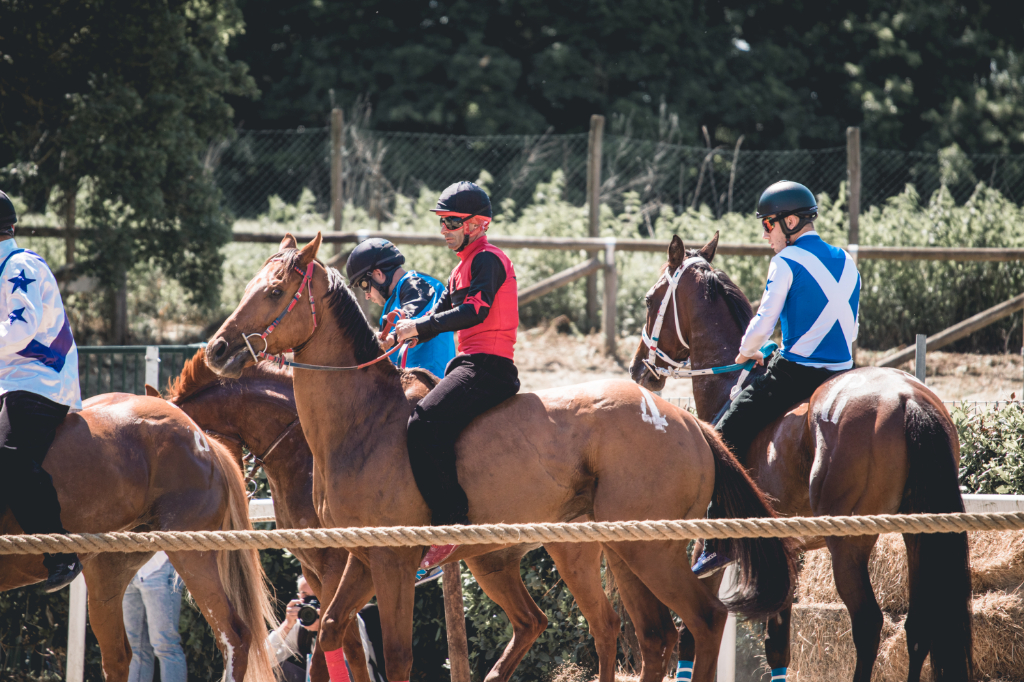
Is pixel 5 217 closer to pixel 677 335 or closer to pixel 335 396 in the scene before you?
pixel 335 396

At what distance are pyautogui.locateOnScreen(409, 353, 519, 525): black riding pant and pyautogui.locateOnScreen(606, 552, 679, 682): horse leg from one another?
956 millimetres

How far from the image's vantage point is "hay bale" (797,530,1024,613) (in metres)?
5.58

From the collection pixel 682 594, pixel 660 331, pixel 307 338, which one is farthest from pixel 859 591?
pixel 307 338

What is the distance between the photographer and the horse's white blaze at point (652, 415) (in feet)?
14.7

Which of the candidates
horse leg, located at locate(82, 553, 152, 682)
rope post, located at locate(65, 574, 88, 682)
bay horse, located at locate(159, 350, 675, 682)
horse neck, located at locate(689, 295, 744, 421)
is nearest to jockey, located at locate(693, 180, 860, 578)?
horse neck, located at locate(689, 295, 744, 421)

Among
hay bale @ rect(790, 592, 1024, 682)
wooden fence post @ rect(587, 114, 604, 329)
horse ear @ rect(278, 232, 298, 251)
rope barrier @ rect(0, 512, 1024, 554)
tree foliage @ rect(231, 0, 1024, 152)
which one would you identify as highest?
tree foliage @ rect(231, 0, 1024, 152)

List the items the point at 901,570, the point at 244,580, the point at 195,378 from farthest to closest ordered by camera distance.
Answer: the point at 901,570 < the point at 195,378 < the point at 244,580

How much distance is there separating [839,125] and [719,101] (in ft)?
9.48

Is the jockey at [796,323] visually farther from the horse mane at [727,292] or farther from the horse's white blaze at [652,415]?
the horse's white blaze at [652,415]

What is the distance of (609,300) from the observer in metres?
11.7

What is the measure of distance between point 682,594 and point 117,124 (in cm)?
912

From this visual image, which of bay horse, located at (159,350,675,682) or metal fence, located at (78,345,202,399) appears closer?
bay horse, located at (159,350,675,682)

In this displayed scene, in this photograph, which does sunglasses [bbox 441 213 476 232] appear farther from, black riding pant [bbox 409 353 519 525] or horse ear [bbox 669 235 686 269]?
horse ear [bbox 669 235 686 269]

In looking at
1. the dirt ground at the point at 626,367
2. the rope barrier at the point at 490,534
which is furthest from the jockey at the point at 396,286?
the dirt ground at the point at 626,367
